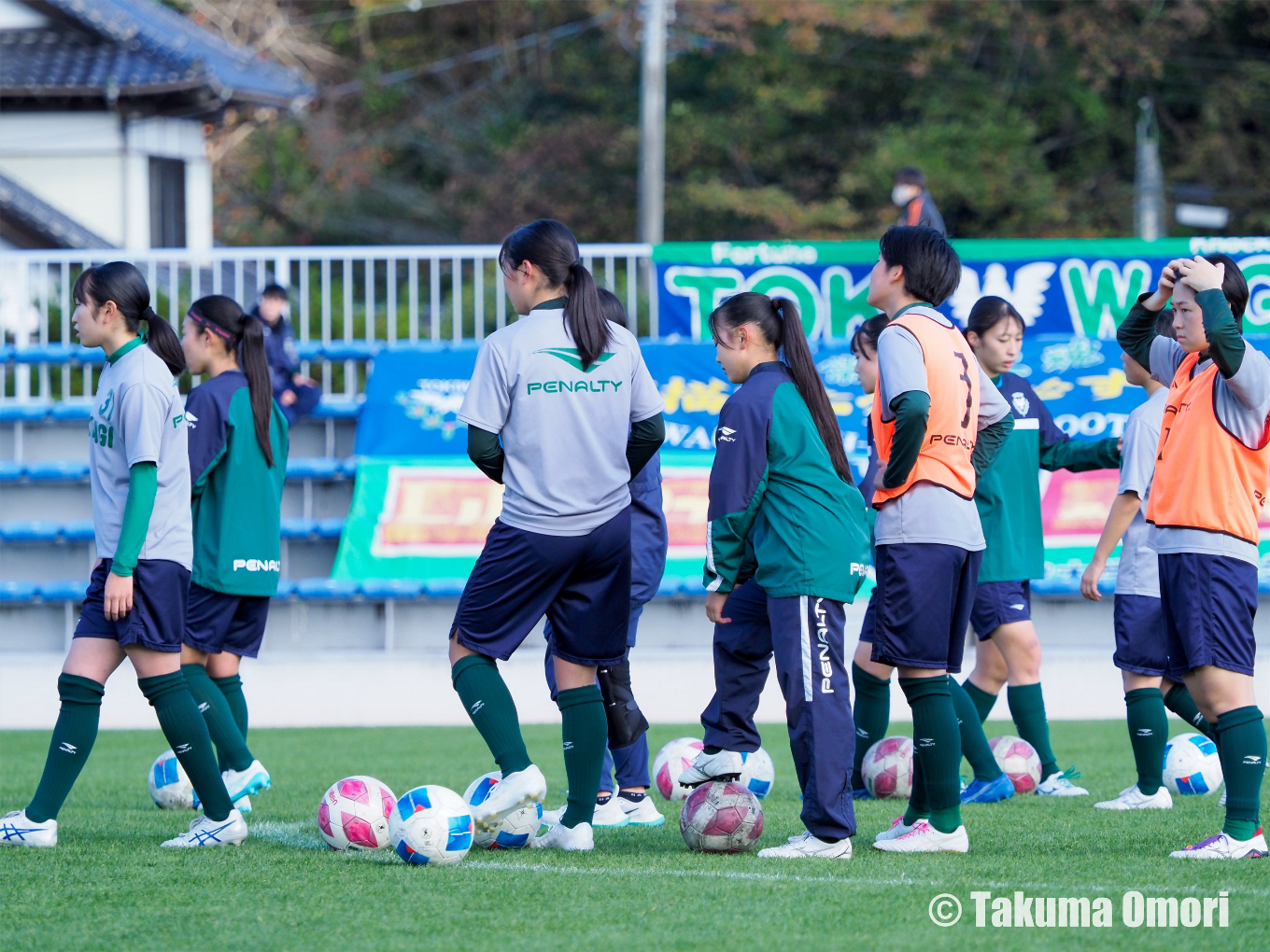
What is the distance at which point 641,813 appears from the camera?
5.90 meters

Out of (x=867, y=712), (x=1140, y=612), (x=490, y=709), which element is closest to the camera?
(x=490, y=709)

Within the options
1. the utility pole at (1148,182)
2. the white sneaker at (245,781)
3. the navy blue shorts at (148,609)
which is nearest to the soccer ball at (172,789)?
the white sneaker at (245,781)

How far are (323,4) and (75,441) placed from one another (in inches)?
930

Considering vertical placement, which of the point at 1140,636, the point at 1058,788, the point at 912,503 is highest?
the point at 912,503

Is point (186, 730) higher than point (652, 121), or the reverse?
point (652, 121)

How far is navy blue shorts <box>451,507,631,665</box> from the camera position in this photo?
4.91 metres

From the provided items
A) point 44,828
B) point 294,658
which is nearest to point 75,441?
point 294,658

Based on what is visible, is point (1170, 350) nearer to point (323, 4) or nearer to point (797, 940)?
point (797, 940)

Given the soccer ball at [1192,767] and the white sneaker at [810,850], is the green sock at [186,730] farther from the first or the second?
the soccer ball at [1192,767]

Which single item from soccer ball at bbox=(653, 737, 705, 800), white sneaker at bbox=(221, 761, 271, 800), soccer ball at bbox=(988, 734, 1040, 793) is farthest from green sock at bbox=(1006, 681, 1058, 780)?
white sneaker at bbox=(221, 761, 271, 800)

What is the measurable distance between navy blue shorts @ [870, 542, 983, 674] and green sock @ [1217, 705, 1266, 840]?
0.92m

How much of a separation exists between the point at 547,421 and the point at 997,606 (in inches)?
108

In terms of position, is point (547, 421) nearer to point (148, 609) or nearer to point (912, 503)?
point (912, 503)

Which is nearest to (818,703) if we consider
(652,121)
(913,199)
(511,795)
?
(511,795)
